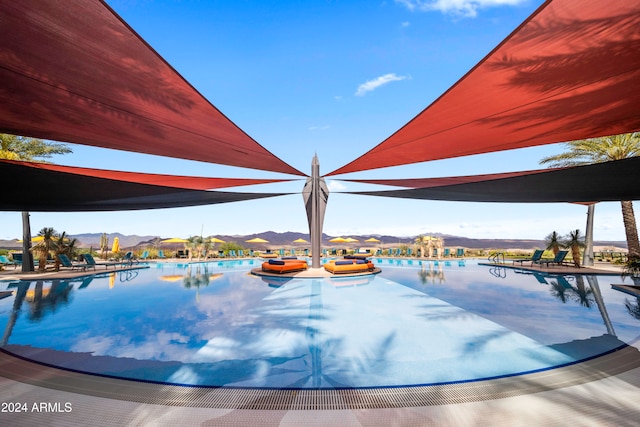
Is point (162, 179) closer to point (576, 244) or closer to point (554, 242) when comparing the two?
point (576, 244)

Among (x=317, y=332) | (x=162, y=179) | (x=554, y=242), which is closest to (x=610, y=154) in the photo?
(x=554, y=242)

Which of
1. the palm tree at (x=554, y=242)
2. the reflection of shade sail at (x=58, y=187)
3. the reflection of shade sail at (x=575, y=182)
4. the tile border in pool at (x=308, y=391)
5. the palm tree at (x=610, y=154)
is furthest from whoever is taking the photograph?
the palm tree at (x=554, y=242)

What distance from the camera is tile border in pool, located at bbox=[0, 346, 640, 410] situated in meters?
2.73

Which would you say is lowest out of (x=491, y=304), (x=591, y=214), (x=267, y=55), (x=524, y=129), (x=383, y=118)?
(x=491, y=304)

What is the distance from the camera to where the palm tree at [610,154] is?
12648mm

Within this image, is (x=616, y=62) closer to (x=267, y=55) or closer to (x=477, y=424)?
(x=477, y=424)

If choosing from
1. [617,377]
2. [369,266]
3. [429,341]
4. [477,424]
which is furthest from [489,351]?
[369,266]

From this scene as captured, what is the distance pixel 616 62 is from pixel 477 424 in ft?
10.9

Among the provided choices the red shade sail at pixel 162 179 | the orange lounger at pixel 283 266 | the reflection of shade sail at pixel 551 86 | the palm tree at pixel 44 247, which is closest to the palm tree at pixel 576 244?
the reflection of shade sail at pixel 551 86

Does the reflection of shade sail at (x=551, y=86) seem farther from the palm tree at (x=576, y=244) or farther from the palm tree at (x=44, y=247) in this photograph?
the palm tree at (x=44, y=247)

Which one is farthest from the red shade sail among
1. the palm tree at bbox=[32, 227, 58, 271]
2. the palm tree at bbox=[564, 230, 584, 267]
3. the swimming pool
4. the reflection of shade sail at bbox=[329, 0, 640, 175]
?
the palm tree at bbox=[564, 230, 584, 267]

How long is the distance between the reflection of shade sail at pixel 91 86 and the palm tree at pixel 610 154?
50.7 feet

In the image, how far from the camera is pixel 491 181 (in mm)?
6020

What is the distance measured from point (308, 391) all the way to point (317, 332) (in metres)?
2.16
